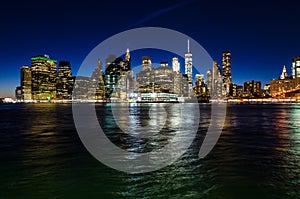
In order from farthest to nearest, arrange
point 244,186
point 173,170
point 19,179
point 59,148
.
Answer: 1. point 59,148
2. point 173,170
3. point 19,179
4. point 244,186

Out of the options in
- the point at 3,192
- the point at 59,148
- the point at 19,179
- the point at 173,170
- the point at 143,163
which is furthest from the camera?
the point at 59,148

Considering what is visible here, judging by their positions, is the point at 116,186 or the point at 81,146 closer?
the point at 116,186

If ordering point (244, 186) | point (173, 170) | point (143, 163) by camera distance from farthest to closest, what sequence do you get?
point (143, 163), point (173, 170), point (244, 186)

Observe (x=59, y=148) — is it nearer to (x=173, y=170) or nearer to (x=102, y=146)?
(x=102, y=146)

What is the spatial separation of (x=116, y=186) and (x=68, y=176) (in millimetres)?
2268

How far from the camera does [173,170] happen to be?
36.4 feet

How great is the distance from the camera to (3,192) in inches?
336

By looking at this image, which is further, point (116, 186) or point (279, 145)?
point (279, 145)

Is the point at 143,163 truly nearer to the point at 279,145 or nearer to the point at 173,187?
the point at 173,187

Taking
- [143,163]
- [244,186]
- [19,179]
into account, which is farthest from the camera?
[143,163]

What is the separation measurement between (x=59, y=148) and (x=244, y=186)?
11.3m

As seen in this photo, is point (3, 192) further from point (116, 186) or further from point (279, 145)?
point (279, 145)

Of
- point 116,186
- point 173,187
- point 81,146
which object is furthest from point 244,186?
point 81,146

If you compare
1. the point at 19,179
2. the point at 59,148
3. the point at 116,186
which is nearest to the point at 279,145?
the point at 116,186
